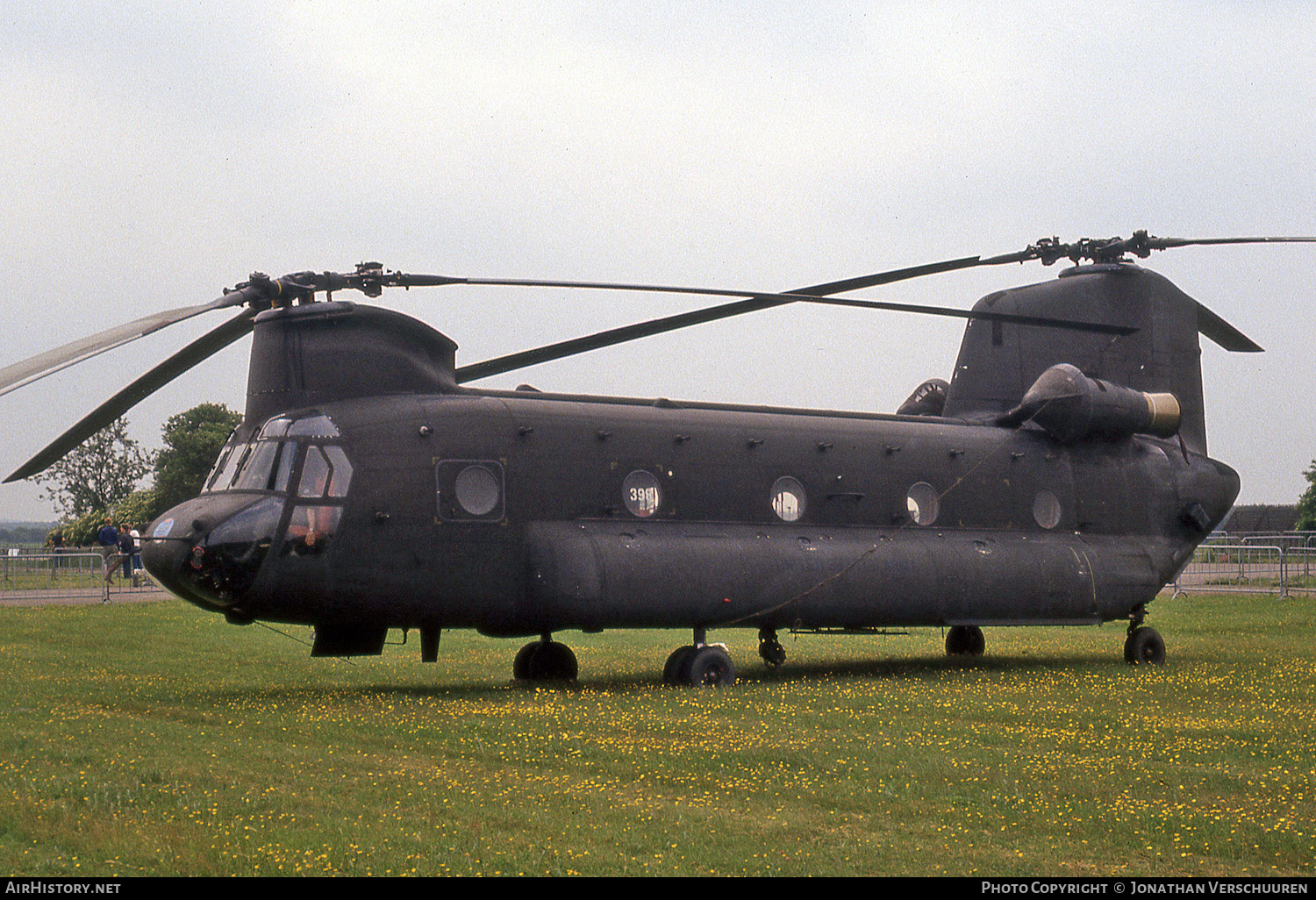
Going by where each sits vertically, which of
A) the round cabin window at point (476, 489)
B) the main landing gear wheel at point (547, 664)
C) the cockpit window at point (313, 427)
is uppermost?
the cockpit window at point (313, 427)

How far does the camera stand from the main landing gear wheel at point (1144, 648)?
72.1ft

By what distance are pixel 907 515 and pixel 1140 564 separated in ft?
15.1

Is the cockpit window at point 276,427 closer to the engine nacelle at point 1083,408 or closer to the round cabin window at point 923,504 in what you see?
the round cabin window at point 923,504

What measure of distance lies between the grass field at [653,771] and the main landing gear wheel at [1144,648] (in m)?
0.85

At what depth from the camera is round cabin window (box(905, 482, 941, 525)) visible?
68.3 feet

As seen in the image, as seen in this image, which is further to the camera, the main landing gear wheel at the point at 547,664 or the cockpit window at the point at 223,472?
the main landing gear wheel at the point at 547,664

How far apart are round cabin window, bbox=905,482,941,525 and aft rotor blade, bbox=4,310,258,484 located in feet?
32.6

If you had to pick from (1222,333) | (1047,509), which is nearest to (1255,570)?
(1222,333)

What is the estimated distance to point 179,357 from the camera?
1692 centimetres

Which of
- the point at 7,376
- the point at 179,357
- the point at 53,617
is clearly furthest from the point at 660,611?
the point at 53,617

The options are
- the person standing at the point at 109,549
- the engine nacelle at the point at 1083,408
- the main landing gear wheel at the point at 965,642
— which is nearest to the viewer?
the engine nacelle at the point at 1083,408

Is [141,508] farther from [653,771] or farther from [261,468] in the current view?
[653,771]

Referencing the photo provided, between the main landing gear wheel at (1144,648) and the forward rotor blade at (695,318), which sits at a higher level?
the forward rotor blade at (695,318)

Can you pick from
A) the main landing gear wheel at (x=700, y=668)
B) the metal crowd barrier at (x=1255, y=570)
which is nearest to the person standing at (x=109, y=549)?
the main landing gear wheel at (x=700, y=668)
